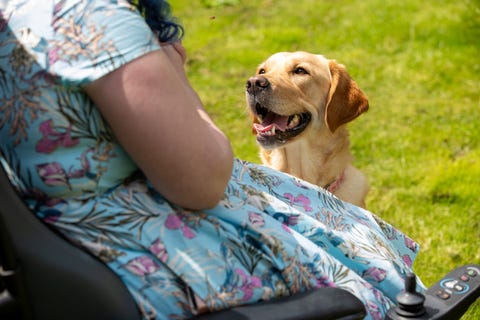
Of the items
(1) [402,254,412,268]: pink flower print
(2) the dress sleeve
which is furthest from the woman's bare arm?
(1) [402,254,412,268]: pink flower print

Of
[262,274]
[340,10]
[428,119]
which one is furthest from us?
[340,10]

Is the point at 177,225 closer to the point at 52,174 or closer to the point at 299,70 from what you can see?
the point at 52,174

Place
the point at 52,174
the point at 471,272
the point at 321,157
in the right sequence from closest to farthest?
the point at 52,174
the point at 471,272
the point at 321,157

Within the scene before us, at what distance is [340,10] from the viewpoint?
7.63 meters

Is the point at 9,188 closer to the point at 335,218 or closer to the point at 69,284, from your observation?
the point at 69,284

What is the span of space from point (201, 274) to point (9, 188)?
17.8 inches

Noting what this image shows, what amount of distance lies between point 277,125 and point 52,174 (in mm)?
2154

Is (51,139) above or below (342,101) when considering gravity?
above

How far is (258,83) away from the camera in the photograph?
11.4 ft

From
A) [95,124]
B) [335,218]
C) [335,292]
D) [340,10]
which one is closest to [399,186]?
[335,218]

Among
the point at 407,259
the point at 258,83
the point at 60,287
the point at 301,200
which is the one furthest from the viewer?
the point at 258,83

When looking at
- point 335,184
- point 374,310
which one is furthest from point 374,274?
point 335,184

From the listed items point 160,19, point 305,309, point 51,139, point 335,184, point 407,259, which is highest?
point 160,19

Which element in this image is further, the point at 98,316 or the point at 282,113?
the point at 282,113
